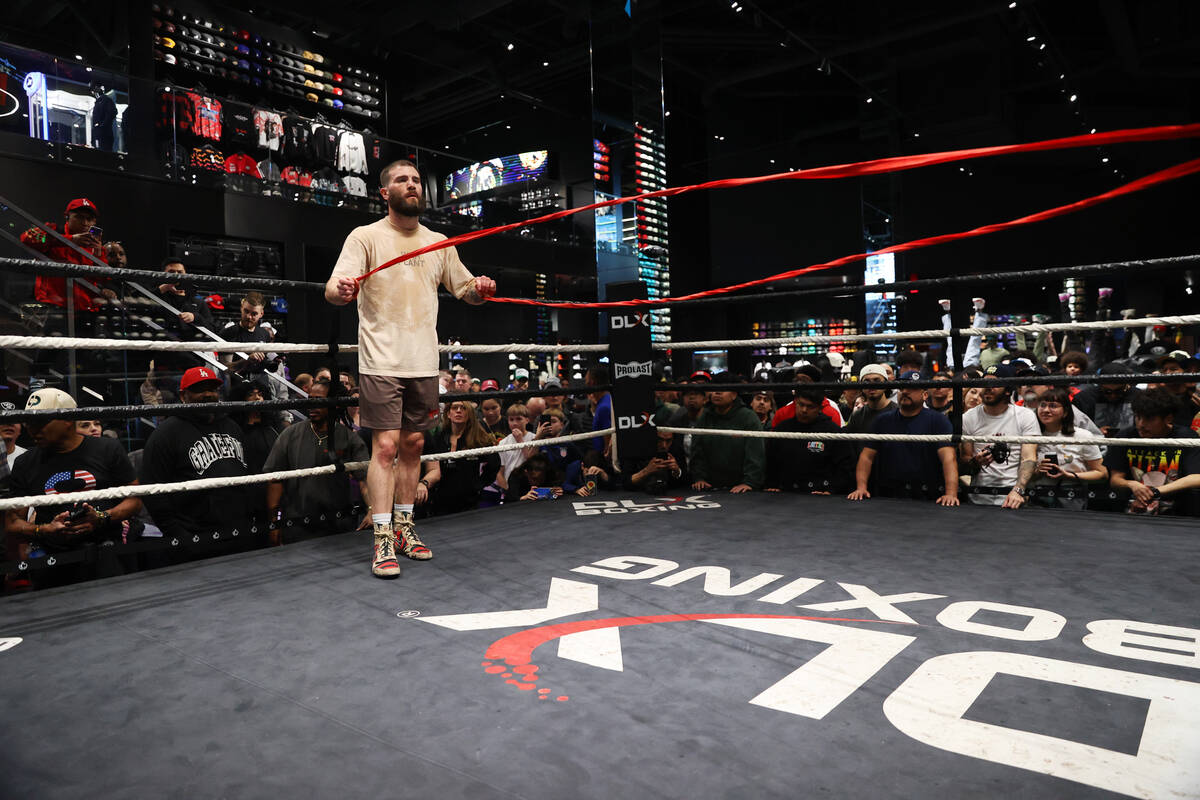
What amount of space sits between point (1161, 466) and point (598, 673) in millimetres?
2704

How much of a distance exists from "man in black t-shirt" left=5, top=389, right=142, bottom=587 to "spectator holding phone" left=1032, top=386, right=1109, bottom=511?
3.25 m

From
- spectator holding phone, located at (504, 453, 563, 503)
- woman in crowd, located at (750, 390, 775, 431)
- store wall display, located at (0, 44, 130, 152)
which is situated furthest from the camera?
store wall display, located at (0, 44, 130, 152)

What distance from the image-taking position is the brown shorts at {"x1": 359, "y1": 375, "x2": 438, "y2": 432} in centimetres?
231

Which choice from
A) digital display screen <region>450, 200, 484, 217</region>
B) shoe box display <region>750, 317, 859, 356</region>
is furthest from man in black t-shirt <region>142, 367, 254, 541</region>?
shoe box display <region>750, 317, 859, 356</region>

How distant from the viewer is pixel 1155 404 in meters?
2.85

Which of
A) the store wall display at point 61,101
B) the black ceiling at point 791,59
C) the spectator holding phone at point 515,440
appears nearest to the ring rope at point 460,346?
the spectator holding phone at point 515,440

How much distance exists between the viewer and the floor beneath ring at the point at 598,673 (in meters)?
1.02

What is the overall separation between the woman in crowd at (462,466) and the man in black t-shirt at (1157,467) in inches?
99.9

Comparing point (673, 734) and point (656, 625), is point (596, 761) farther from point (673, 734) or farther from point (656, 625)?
point (656, 625)

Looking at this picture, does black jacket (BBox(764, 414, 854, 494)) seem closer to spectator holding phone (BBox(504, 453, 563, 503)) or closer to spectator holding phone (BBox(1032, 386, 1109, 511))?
spectator holding phone (BBox(1032, 386, 1109, 511))

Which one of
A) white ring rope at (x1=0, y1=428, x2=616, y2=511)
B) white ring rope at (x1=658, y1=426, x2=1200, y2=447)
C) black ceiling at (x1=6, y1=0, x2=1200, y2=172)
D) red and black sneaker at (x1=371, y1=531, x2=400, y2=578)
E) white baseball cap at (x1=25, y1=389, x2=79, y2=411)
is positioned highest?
black ceiling at (x1=6, y1=0, x2=1200, y2=172)

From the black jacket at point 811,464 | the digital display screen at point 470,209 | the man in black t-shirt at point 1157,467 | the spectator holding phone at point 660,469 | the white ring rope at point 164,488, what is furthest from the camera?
the digital display screen at point 470,209

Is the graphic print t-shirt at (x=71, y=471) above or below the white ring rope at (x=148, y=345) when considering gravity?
below

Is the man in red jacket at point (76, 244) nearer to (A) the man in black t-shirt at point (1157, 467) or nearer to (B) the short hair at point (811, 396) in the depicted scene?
(B) the short hair at point (811, 396)
